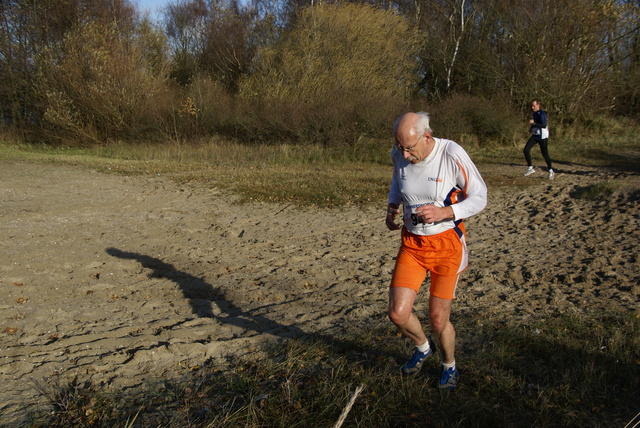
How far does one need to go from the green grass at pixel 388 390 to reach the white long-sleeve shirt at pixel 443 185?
3.99 ft

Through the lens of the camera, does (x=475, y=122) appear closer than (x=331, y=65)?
Yes

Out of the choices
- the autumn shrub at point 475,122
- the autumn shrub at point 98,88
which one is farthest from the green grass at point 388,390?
the autumn shrub at point 98,88

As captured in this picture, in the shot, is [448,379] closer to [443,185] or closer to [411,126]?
[443,185]

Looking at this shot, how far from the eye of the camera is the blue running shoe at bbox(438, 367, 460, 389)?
13.0 ft

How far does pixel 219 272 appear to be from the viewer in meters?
7.75

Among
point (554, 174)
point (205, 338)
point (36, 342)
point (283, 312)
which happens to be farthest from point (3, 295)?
point (554, 174)

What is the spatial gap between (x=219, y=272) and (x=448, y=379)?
14.6ft

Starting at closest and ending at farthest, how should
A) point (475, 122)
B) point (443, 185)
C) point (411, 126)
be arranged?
point (411, 126)
point (443, 185)
point (475, 122)

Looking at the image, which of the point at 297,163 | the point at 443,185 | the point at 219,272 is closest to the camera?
the point at 443,185

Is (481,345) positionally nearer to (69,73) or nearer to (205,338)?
(205,338)

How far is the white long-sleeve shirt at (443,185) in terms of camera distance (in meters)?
3.77

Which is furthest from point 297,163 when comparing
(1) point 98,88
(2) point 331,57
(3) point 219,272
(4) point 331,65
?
(3) point 219,272

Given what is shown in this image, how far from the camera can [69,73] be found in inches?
1022

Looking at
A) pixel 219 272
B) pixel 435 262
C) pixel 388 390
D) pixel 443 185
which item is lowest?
pixel 219 272
